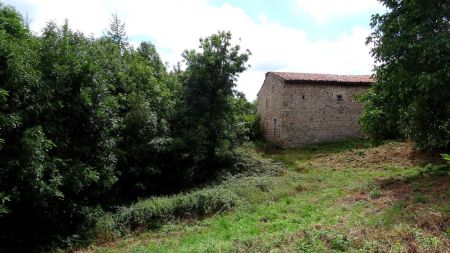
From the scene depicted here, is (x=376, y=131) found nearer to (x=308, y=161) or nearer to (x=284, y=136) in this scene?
(x=308, y=161)

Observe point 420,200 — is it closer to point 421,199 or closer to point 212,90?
point 421,199

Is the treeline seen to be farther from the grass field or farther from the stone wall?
the stone wall

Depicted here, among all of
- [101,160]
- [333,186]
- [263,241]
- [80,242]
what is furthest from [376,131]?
[80,242]

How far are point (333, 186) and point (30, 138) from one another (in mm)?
10428

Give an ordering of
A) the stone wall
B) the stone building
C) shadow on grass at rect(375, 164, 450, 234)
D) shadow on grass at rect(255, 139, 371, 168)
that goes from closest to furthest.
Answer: shadow on grass at rect(375, 164, 450, 234), shadow on grass at rect(255, 139, 371, 168), the stone building, the stone wall

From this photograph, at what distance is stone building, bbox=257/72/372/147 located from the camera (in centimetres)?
2489

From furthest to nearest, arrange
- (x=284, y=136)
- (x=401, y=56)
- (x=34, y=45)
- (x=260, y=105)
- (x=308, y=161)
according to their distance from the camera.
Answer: (x=260, y=105)
(x=284, y=136)
(x=308, y=161)
(x=401, y=56)
(x=34, y=45)

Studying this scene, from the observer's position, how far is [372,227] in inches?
302

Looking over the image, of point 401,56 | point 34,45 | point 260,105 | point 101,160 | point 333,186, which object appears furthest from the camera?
point 260,105

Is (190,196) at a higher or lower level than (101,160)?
lower

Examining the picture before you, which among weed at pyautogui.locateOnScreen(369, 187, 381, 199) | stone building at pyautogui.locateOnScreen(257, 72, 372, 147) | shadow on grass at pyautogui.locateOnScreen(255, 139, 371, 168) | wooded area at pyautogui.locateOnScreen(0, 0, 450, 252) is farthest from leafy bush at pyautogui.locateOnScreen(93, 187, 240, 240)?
stone building at pyautogui.locateOnScreen(257, 72, 372, 147)

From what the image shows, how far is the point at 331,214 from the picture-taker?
386 inches

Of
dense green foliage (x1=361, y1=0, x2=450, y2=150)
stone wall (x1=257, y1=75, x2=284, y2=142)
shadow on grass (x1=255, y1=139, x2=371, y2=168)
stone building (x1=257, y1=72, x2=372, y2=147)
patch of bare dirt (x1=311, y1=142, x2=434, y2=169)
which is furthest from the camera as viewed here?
stone wall (x1=257, y1=75, x2=284, y2=142)

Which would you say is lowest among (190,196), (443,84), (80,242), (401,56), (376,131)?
(80,242)
